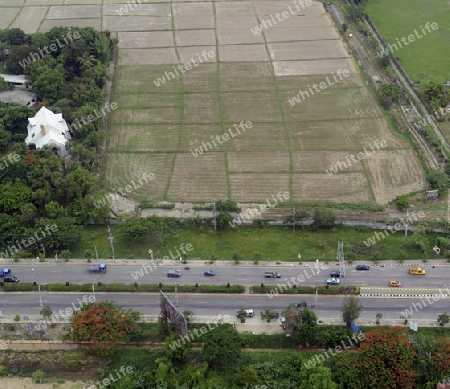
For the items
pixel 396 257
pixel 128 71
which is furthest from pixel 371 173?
pixel 128 71

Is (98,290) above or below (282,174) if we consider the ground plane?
below

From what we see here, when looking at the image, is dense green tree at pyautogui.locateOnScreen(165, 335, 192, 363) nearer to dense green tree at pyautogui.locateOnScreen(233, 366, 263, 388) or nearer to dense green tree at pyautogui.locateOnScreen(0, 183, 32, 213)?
dense green tree at pyautogui.locateOnScreen(233, 366, 263, 388)

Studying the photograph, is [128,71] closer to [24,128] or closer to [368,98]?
[24,128]

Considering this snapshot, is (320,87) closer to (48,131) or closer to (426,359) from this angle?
(48,131)

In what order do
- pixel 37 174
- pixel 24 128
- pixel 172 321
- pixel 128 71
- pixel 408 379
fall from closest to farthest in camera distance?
1. pixel 408 379
2. pixel 172 321
3. pixel 37 174
4. pixel 24 128
5. pixel 128 71

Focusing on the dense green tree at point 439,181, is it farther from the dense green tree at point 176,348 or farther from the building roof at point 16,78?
the building roof at point 16,78

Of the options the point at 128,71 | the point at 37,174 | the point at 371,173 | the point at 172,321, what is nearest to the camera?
the point at 172,321

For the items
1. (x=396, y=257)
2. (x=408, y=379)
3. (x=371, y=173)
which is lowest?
(x=408, y=379)

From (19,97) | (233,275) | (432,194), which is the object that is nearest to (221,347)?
(233,275)
